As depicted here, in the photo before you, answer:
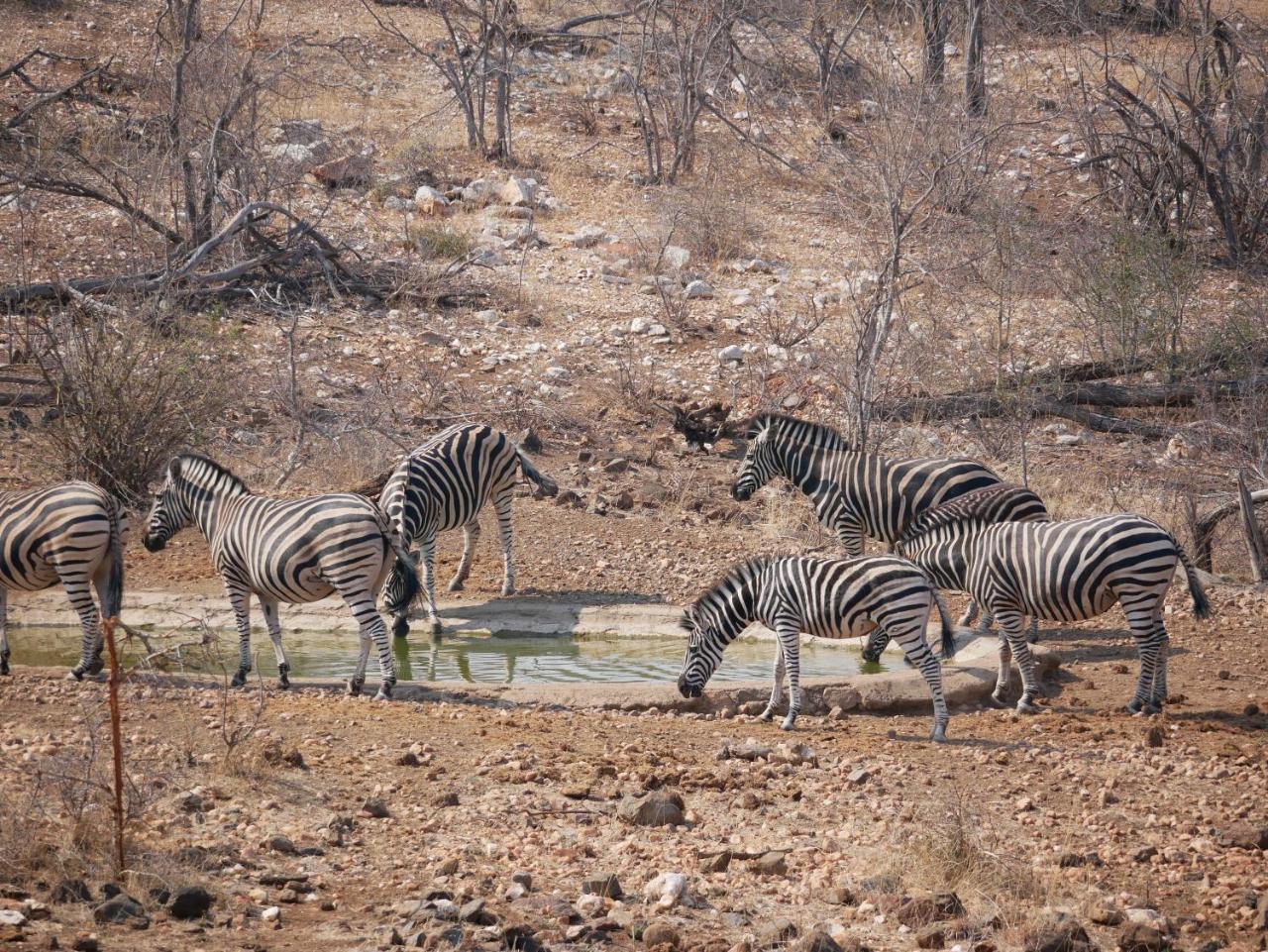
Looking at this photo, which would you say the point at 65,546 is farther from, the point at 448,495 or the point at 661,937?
the point at 661,937

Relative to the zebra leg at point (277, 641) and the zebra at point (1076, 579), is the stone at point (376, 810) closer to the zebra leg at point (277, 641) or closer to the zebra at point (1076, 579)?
the zebra leg at point (277, 641)

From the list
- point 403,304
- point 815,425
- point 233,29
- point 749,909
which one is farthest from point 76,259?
point 749,909

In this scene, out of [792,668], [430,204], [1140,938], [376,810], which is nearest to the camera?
[1140,938]

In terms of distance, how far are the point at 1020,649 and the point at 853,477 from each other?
2600mm

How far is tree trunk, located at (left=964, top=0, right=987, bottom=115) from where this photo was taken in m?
22.5

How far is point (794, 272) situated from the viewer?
20.9 m

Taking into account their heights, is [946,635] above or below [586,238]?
below

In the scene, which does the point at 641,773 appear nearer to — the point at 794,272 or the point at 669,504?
the point at 669,504

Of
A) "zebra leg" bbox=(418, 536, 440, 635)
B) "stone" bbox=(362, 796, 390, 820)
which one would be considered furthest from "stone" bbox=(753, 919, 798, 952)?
"zebra leg" bbox=(418, 536, 440, 635)

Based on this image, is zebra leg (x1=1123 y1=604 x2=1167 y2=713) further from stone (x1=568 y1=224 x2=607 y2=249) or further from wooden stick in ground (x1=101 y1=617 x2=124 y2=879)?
stone (x1=568 y1=224 x2=607 y2=249)

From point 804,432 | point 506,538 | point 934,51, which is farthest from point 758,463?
point 934,51

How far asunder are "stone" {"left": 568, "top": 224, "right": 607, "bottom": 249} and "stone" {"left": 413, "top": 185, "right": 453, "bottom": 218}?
2118 millimetres

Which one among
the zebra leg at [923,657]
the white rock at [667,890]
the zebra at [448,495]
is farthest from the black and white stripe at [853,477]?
the white rock at [667,890]

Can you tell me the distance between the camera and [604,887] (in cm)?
611
